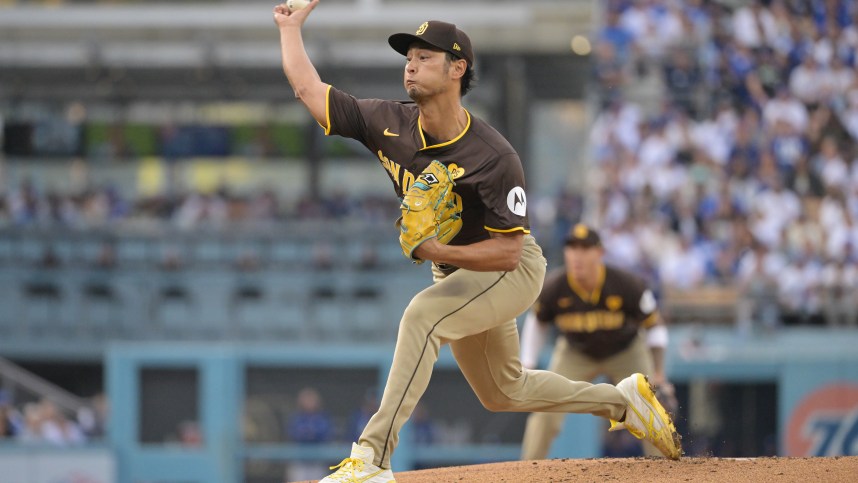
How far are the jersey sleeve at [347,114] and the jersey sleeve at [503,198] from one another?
58 centimetres

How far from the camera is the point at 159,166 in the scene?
69.9 ft

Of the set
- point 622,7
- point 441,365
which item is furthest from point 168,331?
point 622,7

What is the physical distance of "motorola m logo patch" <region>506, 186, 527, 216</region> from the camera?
4.69m

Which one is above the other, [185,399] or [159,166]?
[159,166]

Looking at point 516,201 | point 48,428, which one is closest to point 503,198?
point 516,201

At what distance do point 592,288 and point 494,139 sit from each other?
3.23 metres

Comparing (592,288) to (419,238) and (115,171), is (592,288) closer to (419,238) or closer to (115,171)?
(419,238)

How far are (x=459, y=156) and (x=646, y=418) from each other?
1.66 meters

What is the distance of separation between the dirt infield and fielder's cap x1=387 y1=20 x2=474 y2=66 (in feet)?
6.23

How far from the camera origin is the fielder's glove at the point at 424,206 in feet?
14.6

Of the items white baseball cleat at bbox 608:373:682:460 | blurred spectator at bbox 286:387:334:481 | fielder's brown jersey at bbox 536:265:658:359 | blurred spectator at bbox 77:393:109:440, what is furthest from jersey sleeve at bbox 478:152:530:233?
blurred spectator at bbox 77:393:109:440

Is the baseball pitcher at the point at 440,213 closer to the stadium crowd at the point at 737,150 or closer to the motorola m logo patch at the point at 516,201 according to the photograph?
the motorola m logo patch at the point at 516,201

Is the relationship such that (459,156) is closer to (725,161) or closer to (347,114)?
(347,114)

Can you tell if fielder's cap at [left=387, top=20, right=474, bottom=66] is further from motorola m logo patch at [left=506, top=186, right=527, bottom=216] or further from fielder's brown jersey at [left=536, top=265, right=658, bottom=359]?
fielder's brown jersey at [left=536, top=265, right=658, bottom=359]
